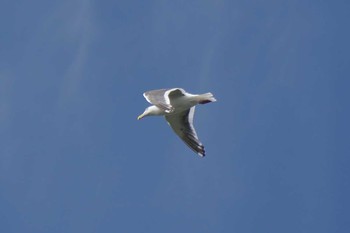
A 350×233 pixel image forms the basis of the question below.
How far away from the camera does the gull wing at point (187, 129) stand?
27.6 metres

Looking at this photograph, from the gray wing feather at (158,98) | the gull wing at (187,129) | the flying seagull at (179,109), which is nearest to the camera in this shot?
the gray wing feather at (158,98)

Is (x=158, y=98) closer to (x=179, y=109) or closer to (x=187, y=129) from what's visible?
(x=179, y=109)

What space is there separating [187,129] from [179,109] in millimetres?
1586

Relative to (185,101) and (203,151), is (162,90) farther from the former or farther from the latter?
(203,151)

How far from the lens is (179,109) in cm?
2630

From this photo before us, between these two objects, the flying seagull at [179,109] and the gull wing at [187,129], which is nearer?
the flying seagull at [179,109]

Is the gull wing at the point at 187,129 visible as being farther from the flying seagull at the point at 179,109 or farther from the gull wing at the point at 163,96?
the gull wing at the point at 163,96

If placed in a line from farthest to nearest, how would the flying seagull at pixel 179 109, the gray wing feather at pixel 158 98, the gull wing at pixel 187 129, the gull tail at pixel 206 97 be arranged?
the gull wing at pixel 187 129 → the gull tail at pixel 206 97 → the flying seagull at pixel 179 109 → the gray wing feather at pixel 158 98

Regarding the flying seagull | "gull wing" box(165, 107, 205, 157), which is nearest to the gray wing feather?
the flying seagull

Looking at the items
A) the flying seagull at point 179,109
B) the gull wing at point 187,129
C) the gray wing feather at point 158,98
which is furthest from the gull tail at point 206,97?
the gull wing at point 187,129

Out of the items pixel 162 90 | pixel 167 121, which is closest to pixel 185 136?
pixel 167 121

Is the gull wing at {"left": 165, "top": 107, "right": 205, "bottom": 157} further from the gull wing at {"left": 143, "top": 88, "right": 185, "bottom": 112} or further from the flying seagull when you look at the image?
the gull wing at {"left": 143, "top": 88, "right": 185, "bottom": 112}

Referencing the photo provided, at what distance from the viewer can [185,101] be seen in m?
26.0

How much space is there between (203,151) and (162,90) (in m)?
2.57
